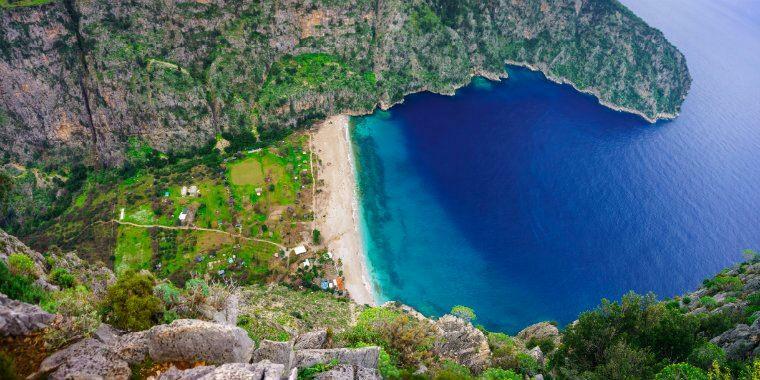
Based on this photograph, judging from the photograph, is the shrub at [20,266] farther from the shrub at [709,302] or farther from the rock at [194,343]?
the shrub at [709,302]

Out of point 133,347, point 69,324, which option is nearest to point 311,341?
point 133,347

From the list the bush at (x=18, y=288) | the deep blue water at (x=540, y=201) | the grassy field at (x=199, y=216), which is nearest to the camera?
the bush at (x=18, y=288)

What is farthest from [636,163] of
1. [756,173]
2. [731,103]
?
[731,103]

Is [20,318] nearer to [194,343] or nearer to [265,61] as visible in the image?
[194,343]

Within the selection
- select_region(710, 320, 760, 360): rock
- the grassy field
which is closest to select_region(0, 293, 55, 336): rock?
select_region(710, 320, 760, 360): rock

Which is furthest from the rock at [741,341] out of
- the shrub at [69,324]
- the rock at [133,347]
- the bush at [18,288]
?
the bush at [18,288]

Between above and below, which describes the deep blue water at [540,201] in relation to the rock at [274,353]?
above

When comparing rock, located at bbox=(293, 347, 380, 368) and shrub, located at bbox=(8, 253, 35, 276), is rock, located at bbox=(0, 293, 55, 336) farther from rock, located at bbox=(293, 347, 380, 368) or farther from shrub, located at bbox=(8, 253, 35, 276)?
rock, located at bbox=(293, 347, 380, 368)
